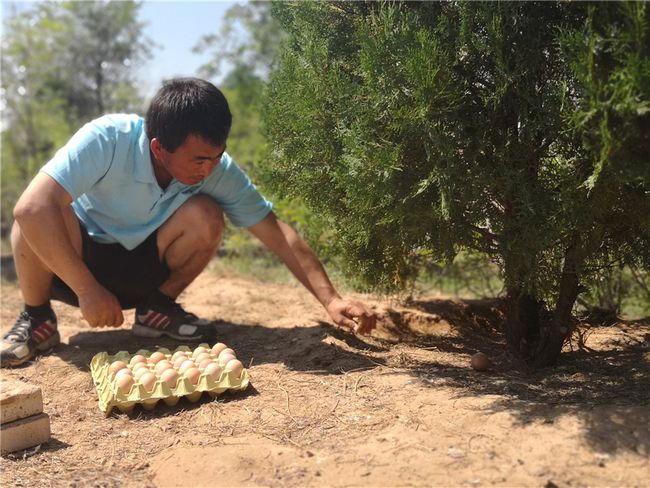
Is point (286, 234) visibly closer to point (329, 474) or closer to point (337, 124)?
point (337, 124)

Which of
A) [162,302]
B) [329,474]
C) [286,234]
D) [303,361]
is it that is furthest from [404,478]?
[162,302]

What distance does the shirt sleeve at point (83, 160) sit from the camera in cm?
366

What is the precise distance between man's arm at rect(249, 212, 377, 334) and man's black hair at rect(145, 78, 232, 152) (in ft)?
2.62

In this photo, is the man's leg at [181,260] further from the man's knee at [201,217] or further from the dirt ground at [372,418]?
the dirt ground at [372,418]

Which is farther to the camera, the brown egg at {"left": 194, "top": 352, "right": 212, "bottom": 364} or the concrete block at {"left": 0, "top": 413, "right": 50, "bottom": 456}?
the brown egg at {"left": 194, "top": 352, "right": 212, "bottom": 364}

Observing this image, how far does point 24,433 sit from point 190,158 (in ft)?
4.92

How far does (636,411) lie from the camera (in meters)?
2.67

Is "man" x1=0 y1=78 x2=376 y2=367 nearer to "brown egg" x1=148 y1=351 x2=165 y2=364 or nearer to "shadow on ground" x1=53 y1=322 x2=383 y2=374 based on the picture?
"shadow on ground" x1=53 y1=322 x2=383 y2=374

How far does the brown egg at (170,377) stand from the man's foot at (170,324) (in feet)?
2.99

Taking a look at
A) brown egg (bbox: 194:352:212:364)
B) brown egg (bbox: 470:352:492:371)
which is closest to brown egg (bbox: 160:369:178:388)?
brown egg (bbox: 194:352:212:364)

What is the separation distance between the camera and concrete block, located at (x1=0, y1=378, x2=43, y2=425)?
9.77 ft

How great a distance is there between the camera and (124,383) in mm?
3281

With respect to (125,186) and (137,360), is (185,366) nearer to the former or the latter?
(137,360)

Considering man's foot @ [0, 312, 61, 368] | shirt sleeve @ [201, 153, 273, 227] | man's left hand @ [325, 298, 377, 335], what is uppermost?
shirt sleeve @ [201, 153, 273, 227]
